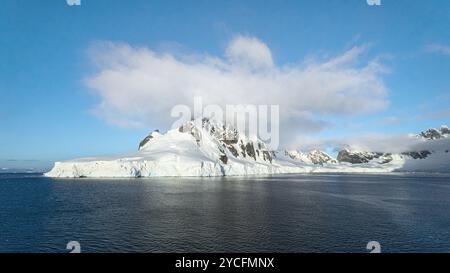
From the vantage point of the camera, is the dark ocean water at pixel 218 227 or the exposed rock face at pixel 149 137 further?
the exposed rock face at pixel 149 137

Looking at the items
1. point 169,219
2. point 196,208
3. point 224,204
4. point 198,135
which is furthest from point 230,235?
point 198,135

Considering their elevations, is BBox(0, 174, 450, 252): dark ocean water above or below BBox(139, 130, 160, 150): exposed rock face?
below

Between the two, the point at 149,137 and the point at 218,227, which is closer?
the point at 218,227

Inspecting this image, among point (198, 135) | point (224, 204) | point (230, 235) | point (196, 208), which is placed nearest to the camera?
point (230, 235)

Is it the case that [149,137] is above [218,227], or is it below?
above

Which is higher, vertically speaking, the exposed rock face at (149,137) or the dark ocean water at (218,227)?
the exposed rock face at (149,137)

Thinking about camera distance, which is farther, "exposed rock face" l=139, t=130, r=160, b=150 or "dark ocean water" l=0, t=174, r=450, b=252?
"exposed rock face" l=139, t=130, r=160, b=150

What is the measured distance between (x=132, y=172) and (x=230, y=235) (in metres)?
94.9
